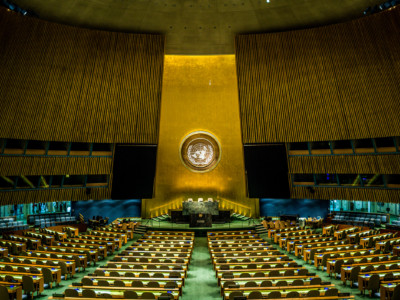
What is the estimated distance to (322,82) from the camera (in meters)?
16.4

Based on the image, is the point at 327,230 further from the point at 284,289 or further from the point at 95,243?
the point at 95,243

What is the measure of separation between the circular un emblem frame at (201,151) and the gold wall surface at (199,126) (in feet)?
0.95

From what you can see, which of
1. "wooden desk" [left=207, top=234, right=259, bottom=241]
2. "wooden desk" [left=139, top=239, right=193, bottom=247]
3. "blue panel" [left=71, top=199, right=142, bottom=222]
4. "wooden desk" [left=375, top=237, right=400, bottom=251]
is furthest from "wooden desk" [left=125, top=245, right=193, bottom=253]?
"blue panel" [left=71, top=199, right=142, bottom=222]

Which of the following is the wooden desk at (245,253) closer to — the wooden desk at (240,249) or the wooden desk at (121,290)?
the wooden desk at (240,249)

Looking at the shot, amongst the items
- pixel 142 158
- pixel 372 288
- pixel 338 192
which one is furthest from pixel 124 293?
pixel 338 192

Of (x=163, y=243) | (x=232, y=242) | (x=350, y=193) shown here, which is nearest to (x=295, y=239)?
(x=232, y=242)

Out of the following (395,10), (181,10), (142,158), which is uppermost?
(181,10)

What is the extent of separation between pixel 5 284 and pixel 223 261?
5975 mm

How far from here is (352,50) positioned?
618 inches

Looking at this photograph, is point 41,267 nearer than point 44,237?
Yes

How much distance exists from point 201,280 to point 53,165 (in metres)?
10.3

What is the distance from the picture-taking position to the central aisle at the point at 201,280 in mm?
8920

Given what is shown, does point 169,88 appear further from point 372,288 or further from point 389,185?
point 372,288

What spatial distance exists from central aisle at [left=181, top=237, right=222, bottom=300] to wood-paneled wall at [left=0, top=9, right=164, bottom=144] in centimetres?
754
